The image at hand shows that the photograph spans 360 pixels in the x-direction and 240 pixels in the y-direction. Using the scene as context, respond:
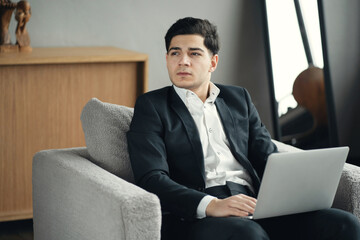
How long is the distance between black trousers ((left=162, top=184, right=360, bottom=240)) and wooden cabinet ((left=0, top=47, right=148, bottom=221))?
1268 millimetres

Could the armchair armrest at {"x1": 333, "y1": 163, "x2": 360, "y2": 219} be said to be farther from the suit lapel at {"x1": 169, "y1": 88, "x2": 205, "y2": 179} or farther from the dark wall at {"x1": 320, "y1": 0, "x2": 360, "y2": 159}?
the dark wall at {"x1": 320, "y1": 0, "x2": 360, "y2": 159}

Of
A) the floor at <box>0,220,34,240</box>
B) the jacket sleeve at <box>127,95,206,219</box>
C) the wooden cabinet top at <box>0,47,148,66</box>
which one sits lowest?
the floor at <box>0,220,34,240</box>

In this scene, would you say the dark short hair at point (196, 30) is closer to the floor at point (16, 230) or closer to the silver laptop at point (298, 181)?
the silver laptop at point (298, 181)

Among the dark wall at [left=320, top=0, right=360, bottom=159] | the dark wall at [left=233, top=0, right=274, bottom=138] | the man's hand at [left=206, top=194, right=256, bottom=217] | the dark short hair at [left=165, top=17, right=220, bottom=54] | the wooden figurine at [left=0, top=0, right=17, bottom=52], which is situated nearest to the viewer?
the man's hand at [left=206, top=194, right=256, bottom=217]

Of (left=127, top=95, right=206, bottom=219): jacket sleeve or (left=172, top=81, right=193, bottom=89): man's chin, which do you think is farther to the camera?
(left=172, top=81, right=193, bottom=89): man's chin

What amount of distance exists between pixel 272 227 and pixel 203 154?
348 mm

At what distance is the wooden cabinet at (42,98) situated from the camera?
3.12 meters

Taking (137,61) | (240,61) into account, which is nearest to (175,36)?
(137,61)

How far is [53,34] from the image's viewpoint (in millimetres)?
3543

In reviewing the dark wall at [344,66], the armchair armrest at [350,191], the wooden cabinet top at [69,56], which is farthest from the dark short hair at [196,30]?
the dark wall at [344,66]

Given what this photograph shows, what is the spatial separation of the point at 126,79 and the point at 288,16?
4.24 ft

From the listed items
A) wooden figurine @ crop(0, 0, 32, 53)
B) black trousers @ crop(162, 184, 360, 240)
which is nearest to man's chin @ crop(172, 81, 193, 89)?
black trousers @ crop(162, 184, 360, 240)

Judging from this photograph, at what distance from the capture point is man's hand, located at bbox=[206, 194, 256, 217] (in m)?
1.99

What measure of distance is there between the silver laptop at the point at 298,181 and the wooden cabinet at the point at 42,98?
59.7 inches
